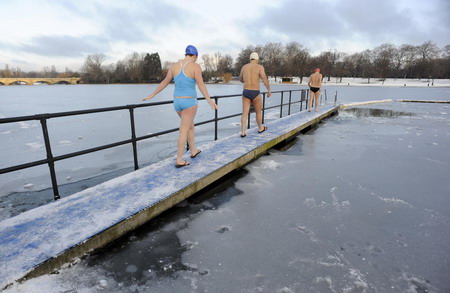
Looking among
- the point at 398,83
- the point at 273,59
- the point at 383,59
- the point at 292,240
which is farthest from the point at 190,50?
the point at 273,59

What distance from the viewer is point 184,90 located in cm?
352

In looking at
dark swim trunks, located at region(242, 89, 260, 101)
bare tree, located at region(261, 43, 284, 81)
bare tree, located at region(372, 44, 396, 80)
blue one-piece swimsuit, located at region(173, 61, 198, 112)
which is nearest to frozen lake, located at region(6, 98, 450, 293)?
blue one-piece swimsuit, located at region(173, 61, 198, 112)

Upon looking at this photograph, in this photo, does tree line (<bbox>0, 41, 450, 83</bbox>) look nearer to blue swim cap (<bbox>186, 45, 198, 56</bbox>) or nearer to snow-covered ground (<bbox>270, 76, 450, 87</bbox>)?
snow-covered ground (<bbox>270, 76, 450, 87</bbox>)

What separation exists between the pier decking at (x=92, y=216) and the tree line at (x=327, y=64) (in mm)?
81498

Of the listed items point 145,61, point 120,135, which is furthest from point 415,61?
point 120,135

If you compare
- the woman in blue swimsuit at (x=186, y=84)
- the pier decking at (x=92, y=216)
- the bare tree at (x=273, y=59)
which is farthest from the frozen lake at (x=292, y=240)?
the bare tree at (x=273, y=59)

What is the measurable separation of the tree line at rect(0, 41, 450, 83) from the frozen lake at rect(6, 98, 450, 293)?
80.8 metres

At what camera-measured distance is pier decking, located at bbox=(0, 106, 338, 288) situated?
1.97 metres

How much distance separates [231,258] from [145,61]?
105174mm

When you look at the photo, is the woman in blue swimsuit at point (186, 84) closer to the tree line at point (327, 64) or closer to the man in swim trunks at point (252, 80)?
the man in swim trunks at point (252, 80)

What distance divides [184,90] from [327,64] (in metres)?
85.6

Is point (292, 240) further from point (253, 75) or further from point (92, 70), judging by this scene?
point (92, 70)

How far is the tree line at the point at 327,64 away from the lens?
7756cm

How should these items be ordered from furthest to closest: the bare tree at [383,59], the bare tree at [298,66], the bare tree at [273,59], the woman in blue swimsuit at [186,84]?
the bare tree at [273,59]
the bare tree at [298,66]
the bare tree at [383,59]
the woman in blue swimsuit at [186,84]
